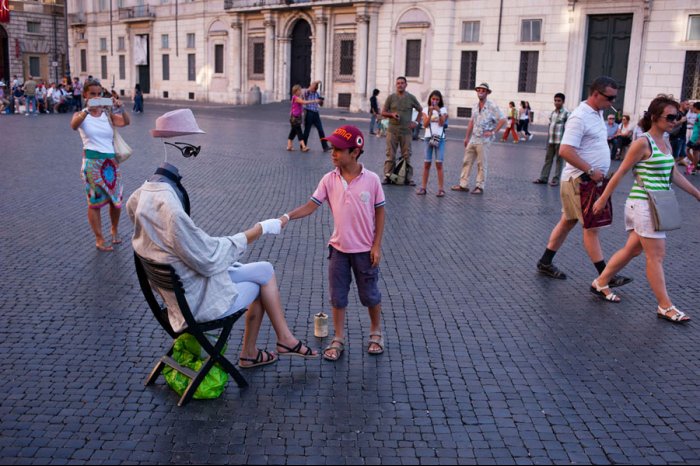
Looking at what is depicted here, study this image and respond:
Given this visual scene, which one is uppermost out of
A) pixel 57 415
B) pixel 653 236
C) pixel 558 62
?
pixel 558 62

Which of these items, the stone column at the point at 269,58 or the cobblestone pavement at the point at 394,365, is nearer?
the cobblestone pavement at the point at 394,365

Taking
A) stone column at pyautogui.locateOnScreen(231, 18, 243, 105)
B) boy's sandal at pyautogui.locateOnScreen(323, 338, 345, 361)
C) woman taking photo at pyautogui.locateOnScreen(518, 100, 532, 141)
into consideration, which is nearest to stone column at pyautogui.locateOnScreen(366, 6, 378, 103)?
stone column at pyautogui.locateOnScreen(231, 18, 243, 105)

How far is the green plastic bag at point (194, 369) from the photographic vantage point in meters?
4.04

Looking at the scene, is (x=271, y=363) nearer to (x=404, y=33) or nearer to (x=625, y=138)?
(x=625, y=138)

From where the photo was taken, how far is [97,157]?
24.0 feet

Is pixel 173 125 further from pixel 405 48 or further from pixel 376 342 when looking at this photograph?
pixel 405 48

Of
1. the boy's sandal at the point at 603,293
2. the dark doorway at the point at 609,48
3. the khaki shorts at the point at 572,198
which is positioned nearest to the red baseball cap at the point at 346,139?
the khaki shorts at the point at 572,198

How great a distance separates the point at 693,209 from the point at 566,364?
7.28 m

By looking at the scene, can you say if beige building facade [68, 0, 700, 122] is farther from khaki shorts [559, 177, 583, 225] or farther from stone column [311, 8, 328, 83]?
khaki shorts [559, 177, 583, 225]

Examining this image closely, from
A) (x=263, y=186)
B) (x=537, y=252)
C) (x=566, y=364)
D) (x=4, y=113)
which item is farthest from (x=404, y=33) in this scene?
(x=566, y=364)

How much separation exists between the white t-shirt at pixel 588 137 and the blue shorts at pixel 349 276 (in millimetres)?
2679

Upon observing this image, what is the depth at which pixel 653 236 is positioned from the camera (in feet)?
18.6

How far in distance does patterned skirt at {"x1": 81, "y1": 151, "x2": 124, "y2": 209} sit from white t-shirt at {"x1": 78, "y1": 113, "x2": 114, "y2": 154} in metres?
0.13

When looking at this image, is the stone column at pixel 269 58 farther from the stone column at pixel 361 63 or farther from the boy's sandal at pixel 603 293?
the boy's sandal at pixel 603 293
